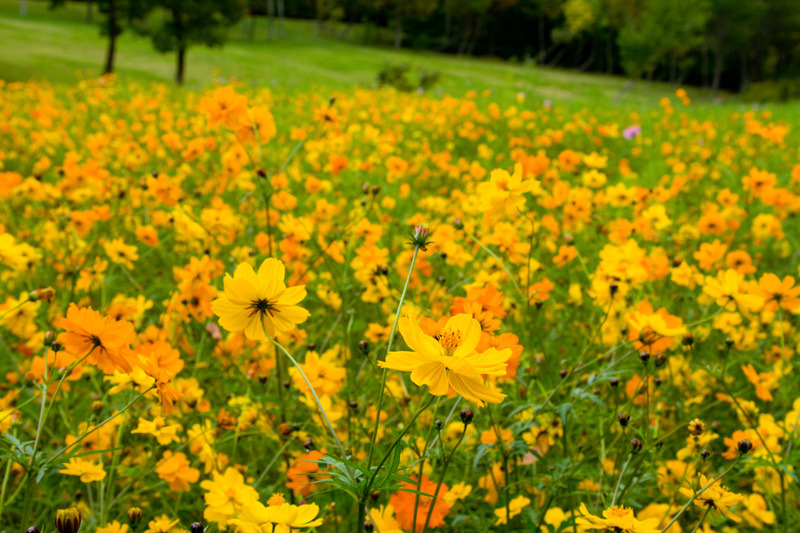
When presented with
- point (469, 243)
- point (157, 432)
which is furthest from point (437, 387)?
point (469, 243)

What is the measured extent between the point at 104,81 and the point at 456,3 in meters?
34.5

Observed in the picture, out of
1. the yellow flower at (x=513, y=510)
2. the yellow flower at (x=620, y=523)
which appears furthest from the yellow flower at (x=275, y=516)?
the yellow flower at (x=513, y=510)

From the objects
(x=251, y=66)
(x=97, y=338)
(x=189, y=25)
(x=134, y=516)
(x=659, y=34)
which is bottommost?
(x=134, y=516)

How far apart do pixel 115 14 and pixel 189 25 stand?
164 cm

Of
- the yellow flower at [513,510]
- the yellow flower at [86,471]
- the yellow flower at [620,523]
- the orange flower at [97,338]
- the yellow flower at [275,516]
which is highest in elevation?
the orange flower at [97,338]

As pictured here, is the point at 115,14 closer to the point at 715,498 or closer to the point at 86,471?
the point at 86,471

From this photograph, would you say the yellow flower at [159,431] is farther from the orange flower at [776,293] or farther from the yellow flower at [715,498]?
the orange flower at [776,293]

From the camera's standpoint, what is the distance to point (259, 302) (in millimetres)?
698

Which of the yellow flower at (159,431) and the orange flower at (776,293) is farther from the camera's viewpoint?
the orange flower at (776,293)

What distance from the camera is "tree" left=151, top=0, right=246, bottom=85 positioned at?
12.8m

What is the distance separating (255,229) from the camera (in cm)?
238

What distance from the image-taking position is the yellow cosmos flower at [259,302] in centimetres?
67

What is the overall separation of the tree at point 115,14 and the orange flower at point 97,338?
14129 mm

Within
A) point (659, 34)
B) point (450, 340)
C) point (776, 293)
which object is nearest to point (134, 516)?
point (450, 340)
